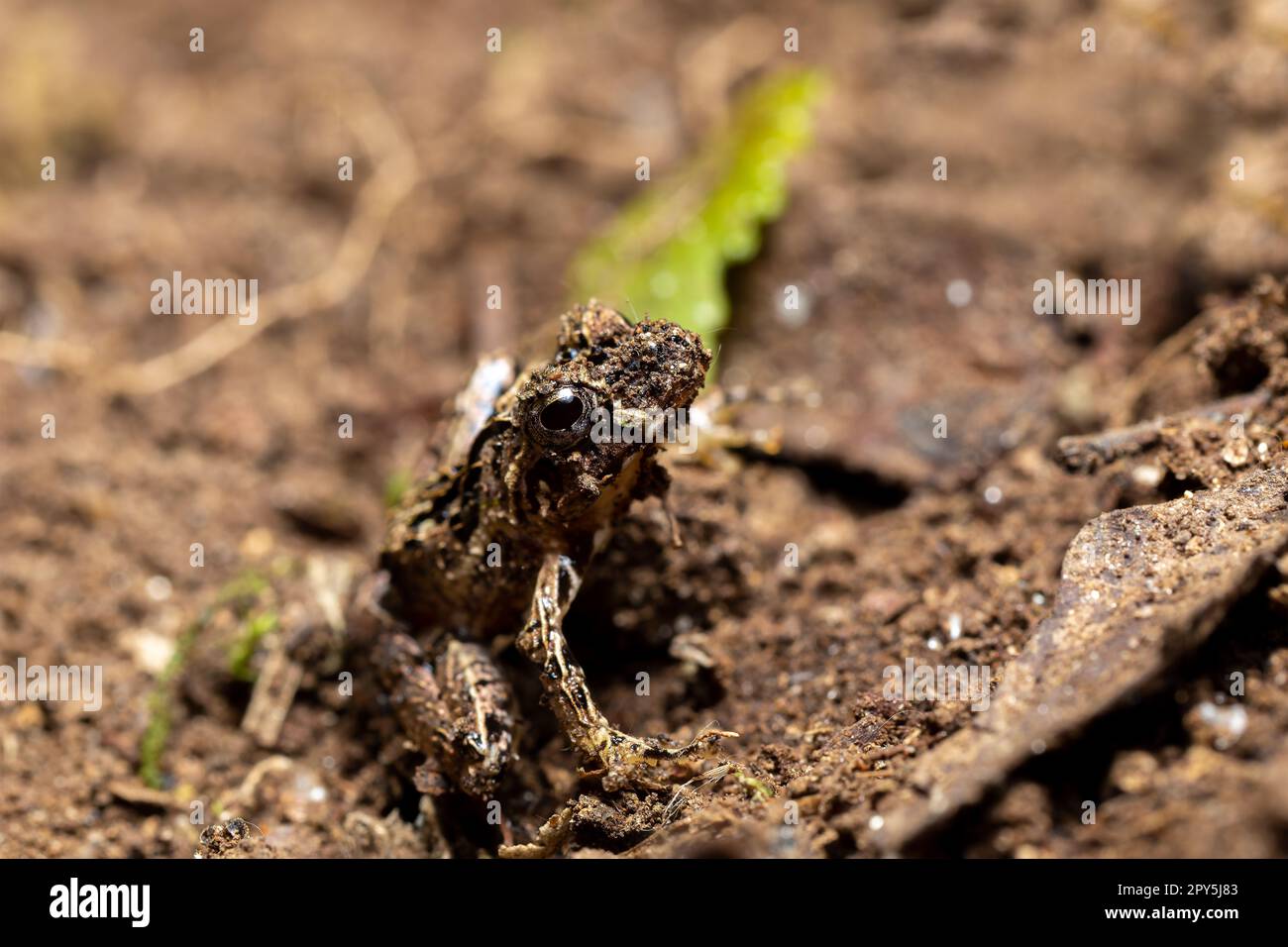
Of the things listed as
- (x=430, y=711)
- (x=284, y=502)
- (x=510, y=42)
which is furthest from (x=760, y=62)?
(x=430, y=711)

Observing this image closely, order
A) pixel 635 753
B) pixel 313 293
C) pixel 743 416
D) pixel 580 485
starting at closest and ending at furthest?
1. pixel 635 753
2. pixel 580 485
3. pixel 743 416
4. pixel 313 293

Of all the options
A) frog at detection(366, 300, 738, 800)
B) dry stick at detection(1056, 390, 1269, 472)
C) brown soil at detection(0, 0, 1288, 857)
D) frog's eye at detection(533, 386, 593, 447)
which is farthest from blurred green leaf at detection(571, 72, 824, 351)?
frog's eye at detection(533, 386, 593, 447)

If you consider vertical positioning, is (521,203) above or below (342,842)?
above

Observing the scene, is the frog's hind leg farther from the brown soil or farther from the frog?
the brown soil

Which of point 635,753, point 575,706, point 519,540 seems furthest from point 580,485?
point 635,753

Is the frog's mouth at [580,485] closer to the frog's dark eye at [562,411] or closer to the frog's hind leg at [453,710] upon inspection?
the frog's dark eye at [562,411]

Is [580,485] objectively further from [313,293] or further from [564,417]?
[313,293]

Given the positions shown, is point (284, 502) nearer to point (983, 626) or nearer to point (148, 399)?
point (148, 399)

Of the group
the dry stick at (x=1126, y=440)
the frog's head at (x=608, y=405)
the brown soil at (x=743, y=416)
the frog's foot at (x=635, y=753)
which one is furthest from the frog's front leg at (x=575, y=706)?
the dry stick at (x=1126, y=440)
